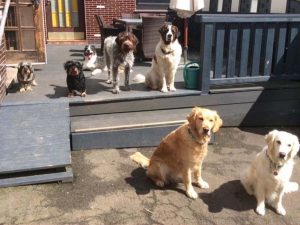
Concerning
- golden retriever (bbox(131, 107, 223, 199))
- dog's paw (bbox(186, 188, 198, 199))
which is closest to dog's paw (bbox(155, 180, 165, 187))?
golden retriever (bbox(131, 107, 223, 199))

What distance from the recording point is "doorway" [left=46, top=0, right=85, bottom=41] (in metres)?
11.5

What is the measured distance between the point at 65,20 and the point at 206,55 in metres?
7.29

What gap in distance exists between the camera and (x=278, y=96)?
606 centimetres

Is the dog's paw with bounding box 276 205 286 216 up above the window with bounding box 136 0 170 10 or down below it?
below

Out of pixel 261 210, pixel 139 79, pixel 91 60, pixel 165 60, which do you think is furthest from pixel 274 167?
pixel 91 60

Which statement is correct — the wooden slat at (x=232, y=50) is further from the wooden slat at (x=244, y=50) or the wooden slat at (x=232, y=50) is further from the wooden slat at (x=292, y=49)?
the wooden slat at (x=292, y=49)

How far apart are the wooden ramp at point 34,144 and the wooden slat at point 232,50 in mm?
2628

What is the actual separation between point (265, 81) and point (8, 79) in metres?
4.38

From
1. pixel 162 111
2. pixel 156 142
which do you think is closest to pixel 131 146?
pixel 156 142

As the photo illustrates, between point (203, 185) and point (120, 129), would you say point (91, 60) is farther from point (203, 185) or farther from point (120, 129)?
point (203, 185)

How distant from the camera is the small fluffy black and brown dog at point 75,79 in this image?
5309 mm

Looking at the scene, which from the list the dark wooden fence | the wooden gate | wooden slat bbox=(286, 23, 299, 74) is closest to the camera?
the dark wooden fence

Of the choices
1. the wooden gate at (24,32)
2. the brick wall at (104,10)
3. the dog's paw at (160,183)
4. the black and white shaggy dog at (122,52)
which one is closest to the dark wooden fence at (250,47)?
the black and white shaggy dog at (122,52)

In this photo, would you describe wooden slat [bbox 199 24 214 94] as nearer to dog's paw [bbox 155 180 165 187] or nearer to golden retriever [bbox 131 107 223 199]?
golden retriever [bbox 131 107 223 199]
